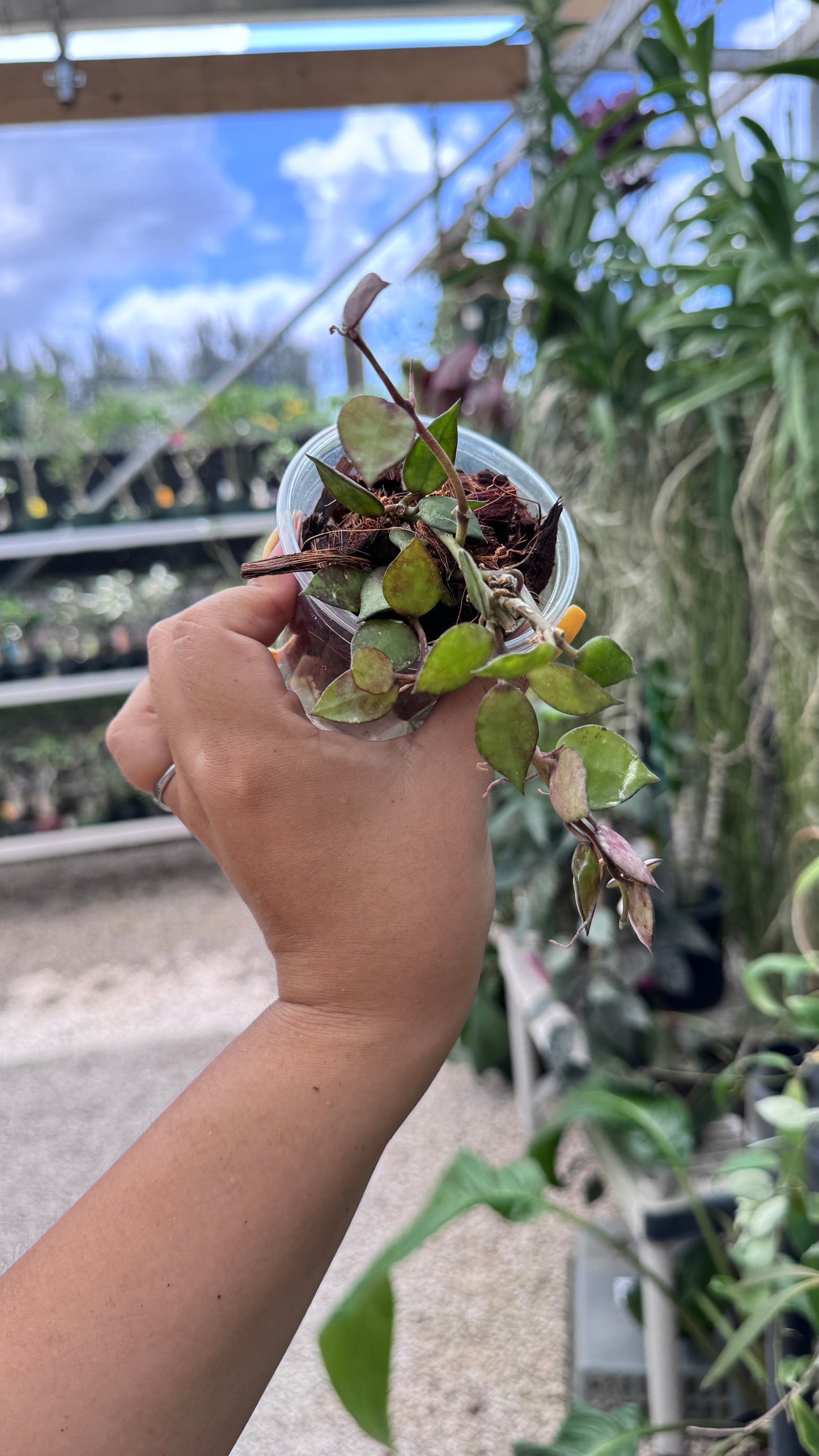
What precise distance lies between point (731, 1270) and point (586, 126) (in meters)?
1.17

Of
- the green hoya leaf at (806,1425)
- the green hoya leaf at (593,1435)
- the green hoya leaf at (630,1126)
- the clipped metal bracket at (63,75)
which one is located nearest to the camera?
the green hoya leaf at (806,1425)

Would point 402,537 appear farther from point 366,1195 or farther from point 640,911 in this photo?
point 366,1195

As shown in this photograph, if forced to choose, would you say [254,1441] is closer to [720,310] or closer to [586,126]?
[720,310]

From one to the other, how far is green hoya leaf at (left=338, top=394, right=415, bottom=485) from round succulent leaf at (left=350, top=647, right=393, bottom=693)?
43 mm

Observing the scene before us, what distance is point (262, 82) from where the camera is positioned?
1.55 meters

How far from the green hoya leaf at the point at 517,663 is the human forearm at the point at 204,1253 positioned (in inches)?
4.4

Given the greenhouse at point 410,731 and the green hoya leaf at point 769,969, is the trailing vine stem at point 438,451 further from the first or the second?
the green hoya leaf at point 769,969

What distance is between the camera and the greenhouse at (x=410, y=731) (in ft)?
0.83

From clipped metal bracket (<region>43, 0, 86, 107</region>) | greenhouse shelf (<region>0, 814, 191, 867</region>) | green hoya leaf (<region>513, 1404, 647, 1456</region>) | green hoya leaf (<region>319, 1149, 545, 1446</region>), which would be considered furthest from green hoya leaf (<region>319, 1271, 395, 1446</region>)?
greenhouse shelf (<region>0, 814, 191, 867</region>)

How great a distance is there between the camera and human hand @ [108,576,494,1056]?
0.27m

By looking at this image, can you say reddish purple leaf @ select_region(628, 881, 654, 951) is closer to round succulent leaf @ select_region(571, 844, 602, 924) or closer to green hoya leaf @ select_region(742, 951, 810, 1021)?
round succulent leaf @ select_region(571, 844, 602, 924)

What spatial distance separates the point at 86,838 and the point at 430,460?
2.41 m

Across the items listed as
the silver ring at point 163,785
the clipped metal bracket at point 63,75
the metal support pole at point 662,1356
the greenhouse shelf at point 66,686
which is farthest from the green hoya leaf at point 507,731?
the greenhouse shelf at point 66,686

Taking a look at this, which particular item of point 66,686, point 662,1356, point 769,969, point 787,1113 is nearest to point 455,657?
point 787,1113
